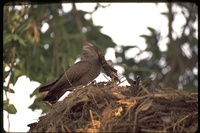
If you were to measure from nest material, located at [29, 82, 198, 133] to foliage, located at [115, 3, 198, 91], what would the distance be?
454cm

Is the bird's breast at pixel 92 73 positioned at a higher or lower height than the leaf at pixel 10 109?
higher

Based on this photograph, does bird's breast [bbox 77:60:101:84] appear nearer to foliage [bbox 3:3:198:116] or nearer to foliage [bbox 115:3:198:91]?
foliage [bbox 3:3:198:116]

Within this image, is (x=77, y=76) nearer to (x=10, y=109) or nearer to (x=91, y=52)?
(x=91, y=52)

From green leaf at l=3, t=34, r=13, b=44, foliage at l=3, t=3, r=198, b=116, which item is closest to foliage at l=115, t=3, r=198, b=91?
foliage at l=3, t=3, r=198, b=116

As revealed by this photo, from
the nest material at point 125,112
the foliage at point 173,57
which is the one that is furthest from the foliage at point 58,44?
the nest material at point 125,112

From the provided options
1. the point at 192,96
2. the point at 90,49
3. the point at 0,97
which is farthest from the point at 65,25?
the point at 192,96

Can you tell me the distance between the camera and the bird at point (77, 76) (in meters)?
5.26

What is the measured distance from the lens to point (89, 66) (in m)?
5.74

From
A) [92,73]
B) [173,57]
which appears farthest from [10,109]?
[173,57]

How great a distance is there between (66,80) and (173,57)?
14.6 feet

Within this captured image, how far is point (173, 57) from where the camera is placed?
31.3 ft

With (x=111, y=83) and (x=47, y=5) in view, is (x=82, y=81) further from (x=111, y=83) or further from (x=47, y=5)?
(x=47, y=5)

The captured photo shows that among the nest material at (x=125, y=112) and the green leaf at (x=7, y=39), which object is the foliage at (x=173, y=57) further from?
the nest material at (x=125, y=112)

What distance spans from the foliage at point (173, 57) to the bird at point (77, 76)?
3.17 meters
